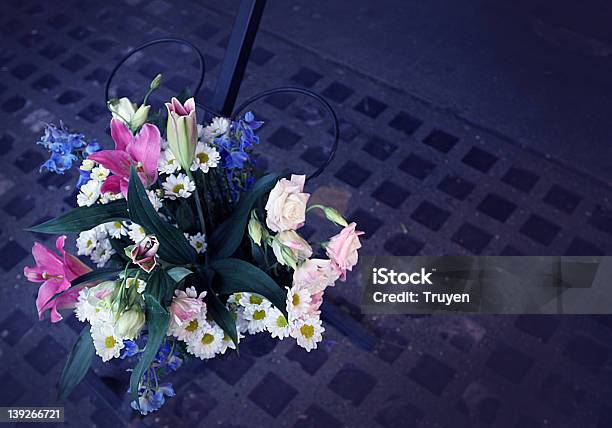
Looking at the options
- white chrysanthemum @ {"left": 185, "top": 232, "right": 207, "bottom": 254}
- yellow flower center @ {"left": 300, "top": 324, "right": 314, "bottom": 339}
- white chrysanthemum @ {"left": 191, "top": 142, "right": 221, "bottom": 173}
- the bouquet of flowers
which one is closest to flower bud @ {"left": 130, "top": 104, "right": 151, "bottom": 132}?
the bouquet of flowers

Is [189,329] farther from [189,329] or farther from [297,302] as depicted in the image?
[297,302]

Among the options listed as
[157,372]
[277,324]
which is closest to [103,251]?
[157,372]

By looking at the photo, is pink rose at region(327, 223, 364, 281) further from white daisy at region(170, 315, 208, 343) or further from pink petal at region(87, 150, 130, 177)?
pink petal at region(87, 150, 130, 177)

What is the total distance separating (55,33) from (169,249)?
202 cm

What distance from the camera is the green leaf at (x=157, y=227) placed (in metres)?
1.06

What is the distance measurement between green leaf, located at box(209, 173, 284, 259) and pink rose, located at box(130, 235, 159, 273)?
0.80 feet

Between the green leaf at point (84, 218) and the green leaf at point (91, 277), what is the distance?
79 mm

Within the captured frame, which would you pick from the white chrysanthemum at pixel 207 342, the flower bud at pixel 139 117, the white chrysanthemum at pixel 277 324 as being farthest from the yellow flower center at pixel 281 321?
the flower bud at pixel 139 117

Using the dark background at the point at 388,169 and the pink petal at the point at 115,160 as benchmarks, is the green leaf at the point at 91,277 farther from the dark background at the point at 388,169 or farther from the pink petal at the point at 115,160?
the dark background at the point at 388,169

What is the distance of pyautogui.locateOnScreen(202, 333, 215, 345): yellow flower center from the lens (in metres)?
1.18

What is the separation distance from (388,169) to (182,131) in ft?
4.28

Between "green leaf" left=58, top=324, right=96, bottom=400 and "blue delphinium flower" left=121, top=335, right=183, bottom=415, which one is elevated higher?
"green leaf" left=58, top=324, right=96, bottom=400

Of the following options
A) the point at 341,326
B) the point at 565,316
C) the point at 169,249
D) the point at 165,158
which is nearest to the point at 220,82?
the point at 165,158

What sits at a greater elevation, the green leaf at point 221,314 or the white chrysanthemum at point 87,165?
the white chrysanthemum at point 87,165
